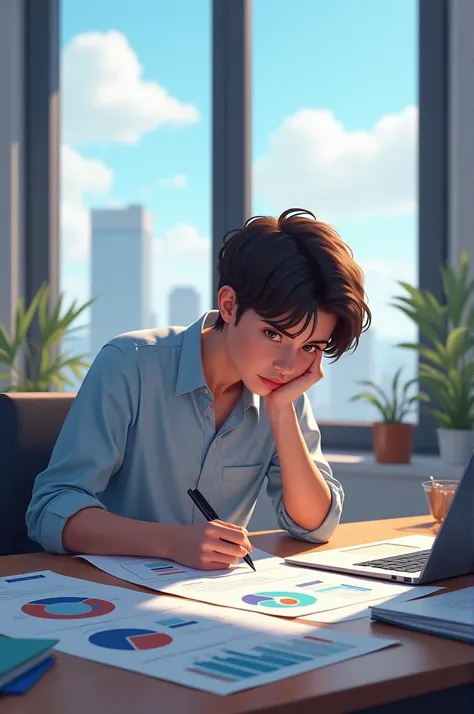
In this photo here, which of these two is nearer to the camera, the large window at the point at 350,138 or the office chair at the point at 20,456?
the office chair at the point at 20,456

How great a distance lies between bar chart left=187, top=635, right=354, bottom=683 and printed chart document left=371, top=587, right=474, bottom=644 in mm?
111

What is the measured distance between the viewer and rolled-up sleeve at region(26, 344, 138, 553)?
4.51 feet

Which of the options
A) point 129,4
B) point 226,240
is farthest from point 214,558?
point 129,4

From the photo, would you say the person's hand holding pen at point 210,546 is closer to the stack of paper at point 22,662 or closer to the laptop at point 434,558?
the laptop at point 434,558

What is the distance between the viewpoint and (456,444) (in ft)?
9.53

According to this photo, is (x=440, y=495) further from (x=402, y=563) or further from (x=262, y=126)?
(x=262, y=126)

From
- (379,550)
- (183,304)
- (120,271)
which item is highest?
(120,271)

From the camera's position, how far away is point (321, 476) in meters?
1.63

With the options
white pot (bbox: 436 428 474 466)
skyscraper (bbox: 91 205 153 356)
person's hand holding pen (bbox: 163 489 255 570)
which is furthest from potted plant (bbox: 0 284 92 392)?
person's hand holding pen (bbox: 163 489 255 570)

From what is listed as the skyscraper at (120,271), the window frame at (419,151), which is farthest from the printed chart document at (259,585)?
the skyscraper at (120,271)

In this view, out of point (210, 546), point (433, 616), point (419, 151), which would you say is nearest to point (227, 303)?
point (210, 546)

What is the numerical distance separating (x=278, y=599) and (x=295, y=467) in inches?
22.0

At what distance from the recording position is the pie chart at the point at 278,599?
3.37 feet

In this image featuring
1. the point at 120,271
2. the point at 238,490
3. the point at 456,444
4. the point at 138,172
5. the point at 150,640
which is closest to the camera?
the point at 150,640
